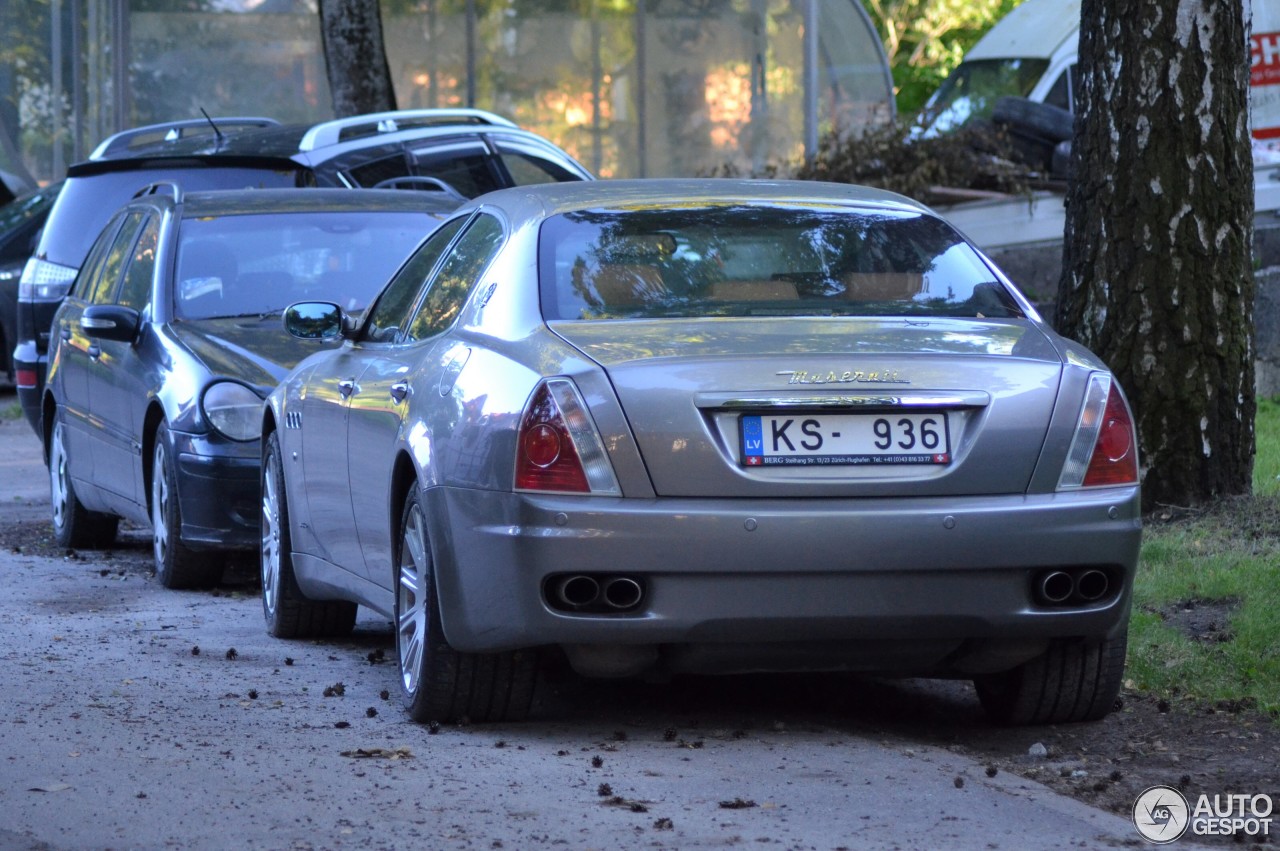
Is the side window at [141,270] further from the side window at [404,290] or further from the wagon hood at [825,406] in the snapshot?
the wagon hood at [825,406]

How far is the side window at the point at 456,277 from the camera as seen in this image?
247 inches

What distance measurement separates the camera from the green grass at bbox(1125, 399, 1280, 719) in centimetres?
643

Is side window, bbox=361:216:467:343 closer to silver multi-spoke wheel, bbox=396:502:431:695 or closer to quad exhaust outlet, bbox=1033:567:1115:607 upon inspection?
silver multi-spoke wheel, bbox=396:502:431:695

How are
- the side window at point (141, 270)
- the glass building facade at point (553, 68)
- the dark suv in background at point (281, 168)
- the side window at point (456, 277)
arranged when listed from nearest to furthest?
1. the side window at point (456, 277)
2. the side window at point (141, 270)
3. the dark suv in background at point (281, 168)
4. the glass building facade at point (553, 68)

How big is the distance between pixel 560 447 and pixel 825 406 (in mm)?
638

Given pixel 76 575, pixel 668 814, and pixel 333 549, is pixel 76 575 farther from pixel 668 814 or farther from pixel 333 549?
pixel 668 814

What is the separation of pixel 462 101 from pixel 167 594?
15923mm

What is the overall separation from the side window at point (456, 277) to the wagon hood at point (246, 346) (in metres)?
2.05

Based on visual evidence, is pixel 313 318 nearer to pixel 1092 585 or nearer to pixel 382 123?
pixel 1092 585

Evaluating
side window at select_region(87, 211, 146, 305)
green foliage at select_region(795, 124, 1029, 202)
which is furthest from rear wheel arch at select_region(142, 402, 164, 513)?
green foliage at select_region(795, 124, 1029, 202)

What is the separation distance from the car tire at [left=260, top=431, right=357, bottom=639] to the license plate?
2.64 meters

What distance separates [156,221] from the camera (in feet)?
32.7

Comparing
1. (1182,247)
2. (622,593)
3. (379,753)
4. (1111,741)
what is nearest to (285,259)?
(1182,247)

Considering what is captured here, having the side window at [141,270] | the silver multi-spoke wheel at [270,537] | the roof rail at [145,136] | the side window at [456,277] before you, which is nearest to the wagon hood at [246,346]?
the side window at [141,270]
